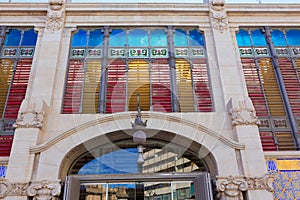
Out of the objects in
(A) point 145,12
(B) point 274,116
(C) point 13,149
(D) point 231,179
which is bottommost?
(D) point 231,179

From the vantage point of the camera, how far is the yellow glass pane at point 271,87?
10312 mm

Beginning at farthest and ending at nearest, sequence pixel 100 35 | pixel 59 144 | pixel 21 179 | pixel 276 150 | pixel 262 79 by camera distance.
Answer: pixel 100 35, pixel 262 79, pixel 276 150, pixel 59 144, pixel 21 179

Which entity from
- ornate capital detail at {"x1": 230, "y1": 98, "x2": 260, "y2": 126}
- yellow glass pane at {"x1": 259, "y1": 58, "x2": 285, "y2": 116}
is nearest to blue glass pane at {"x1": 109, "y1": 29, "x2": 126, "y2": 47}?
ornate capital detail at {"x1": 230, "y1": 98, "x2": 260, "y2": 126}

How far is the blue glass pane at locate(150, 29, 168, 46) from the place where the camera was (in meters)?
11.5

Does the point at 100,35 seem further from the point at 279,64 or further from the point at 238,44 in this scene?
the point at 279,64

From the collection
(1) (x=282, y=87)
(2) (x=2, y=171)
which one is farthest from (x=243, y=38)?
(2) (x=2, y=171)

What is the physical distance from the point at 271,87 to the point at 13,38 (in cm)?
1041

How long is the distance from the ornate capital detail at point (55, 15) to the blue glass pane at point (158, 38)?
3746 mm

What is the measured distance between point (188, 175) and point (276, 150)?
3.19m

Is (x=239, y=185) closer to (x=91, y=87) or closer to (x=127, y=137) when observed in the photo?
(x=127, y=137)

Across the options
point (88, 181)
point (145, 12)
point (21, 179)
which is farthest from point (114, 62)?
point (21, 179)

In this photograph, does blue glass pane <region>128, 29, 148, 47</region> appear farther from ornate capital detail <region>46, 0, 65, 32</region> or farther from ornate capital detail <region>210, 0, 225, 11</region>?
ornate capital detail <region>210, 0, 225, 11</region>

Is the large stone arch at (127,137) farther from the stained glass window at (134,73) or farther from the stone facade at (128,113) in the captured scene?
the stained glass window at (134,73)

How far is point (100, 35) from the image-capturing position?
11648mm
